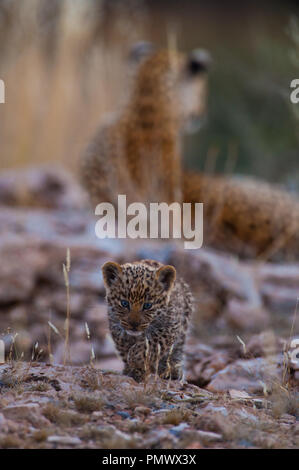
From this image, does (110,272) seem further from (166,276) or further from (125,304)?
(166,276)

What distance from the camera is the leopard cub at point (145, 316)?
344cm

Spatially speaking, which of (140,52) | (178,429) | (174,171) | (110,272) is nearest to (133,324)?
(110,272)

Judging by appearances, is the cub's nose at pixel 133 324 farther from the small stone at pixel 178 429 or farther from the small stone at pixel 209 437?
the small stone at pixel 209 437

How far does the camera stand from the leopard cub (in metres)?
3.44

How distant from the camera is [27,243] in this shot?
727 cm

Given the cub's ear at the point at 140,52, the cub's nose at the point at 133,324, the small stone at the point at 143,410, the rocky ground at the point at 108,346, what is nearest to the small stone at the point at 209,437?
the rocky ground at the point at 108,346

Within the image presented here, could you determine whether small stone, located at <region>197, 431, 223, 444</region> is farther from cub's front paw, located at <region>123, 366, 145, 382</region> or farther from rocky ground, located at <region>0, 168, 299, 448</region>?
cub's front paw, located at <region>123, 366, 145, 382</region>

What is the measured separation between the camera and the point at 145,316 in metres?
3.45

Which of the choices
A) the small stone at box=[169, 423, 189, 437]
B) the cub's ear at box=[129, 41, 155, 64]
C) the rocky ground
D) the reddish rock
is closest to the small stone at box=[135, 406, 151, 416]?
the rocky ground

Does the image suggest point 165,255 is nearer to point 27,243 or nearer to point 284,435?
point 27,243

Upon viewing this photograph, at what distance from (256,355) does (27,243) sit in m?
3.53

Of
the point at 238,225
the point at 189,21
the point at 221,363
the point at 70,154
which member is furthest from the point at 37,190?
the point at 189,21

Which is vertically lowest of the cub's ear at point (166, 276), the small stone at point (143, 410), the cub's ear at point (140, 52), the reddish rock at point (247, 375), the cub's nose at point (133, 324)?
the reddish rock at point (247, 375)

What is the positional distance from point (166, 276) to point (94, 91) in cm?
863
